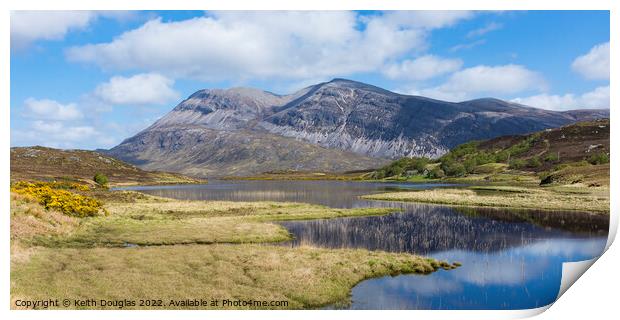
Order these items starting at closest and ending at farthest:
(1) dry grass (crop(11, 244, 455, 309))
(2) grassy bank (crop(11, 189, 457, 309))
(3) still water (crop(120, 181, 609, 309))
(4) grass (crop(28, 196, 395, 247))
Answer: (1) dry grass (crop(11, 244, 455, 309)), (2) grassy bank (crop(11, 189, 457, 309)), (3) still water (crop(120, 181, 609, 309)), (4) grass (crop(28, 196, 395, 247))

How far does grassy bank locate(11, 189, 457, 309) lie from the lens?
2952 centimetres

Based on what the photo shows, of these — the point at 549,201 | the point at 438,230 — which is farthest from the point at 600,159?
the point at 438,230

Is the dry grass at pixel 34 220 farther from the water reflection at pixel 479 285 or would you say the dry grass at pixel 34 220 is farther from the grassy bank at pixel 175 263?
the water reflection at pixel 479 285

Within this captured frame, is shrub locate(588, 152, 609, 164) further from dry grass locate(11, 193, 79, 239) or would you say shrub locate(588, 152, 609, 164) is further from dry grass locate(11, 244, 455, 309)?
dry grass locate(11, 193, 79, 239)

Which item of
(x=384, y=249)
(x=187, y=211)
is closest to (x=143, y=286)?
(x=384, y=249)

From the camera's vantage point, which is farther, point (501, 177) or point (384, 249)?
point (501, 177)

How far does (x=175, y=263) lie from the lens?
120ft

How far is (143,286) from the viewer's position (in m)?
30.2

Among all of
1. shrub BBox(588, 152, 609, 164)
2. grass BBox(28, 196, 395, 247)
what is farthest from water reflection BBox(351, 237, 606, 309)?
shrub BBox(588, 152, 609, 164)

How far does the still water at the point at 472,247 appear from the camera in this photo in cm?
3156

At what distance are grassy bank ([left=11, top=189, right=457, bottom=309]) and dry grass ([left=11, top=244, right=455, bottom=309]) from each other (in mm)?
69

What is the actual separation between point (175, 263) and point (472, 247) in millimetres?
32870
